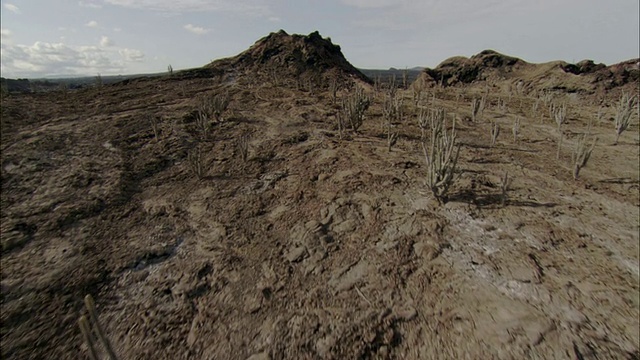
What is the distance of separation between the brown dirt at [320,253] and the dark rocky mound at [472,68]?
1186 centimetres

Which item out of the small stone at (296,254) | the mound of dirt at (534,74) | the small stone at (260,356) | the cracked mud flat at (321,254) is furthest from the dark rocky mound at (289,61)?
the small stone at (260,356)

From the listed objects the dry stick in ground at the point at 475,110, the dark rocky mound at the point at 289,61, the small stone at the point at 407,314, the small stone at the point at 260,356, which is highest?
the dark rocky mound at the point at 289,61

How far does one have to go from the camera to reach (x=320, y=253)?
359 cm

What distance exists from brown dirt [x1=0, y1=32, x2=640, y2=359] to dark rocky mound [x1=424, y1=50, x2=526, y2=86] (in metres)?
11.9

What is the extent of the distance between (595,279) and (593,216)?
1411 mm

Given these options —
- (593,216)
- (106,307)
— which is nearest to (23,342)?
(106,307)

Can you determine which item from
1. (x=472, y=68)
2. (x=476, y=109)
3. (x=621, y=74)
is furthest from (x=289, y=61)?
(x=621, y=74)

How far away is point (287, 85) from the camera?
1470 cm

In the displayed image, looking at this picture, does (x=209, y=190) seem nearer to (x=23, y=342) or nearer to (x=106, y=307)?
(x=106, y=307)

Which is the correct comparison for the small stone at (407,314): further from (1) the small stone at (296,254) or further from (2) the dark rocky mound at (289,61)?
(2) the dark rocky mound at (289,61)

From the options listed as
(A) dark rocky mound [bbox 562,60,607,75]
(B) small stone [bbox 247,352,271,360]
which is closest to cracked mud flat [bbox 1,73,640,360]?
(B) small stone [bbox 247,352,271,360]

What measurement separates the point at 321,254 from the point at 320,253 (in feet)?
0.06

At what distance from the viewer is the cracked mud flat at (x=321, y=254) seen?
2570 mm

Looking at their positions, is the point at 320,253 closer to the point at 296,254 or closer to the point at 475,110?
the point at 296,254
